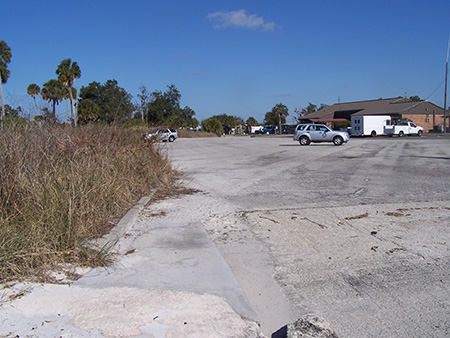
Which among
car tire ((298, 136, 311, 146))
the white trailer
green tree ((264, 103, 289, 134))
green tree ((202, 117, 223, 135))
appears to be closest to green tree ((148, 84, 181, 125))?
car tire ((298, 136, 311, 146))

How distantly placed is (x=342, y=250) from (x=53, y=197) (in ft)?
13.5

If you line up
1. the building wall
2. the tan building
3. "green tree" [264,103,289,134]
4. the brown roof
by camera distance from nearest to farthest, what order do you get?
the tan building → the building wall → the brown roof → "green tree" [264,103,289,134]

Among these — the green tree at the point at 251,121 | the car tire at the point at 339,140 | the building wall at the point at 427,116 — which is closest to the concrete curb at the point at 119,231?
the car tire at the point at 339,140

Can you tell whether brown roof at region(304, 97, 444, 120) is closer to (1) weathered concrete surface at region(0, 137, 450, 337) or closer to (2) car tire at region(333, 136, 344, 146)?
(2) car tire at region(333, 136, 344, 146)

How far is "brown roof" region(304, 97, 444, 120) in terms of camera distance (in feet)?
230

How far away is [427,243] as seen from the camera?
6.00 meters

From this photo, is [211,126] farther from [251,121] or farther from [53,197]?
[53,197]

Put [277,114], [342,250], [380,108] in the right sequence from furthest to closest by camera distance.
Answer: [277,114] < [380,108] < [342,250]

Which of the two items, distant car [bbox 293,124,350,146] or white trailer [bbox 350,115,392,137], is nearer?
distant car [bbox 293,124,350,146]

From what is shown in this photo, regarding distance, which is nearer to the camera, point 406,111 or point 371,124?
point 371,124

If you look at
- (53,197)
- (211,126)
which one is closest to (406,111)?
(211,126)

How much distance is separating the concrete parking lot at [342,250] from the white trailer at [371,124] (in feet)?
145

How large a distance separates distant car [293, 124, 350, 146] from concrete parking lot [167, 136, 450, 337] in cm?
2127

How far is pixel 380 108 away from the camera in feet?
246
